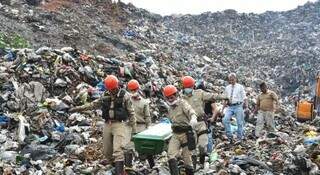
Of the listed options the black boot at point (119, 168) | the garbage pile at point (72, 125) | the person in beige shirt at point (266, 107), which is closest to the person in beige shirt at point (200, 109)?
the garbage pile at point (72, 125)

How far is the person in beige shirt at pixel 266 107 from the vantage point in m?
13.3

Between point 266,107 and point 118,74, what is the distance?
6144mm

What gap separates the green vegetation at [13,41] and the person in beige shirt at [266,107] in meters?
10.4

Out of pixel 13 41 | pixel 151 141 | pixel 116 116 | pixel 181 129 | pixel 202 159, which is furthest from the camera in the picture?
pixel 13 41

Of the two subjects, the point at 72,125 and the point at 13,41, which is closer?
the point at 72,125

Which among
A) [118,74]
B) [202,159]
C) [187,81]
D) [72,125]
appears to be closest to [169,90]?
[187,81]

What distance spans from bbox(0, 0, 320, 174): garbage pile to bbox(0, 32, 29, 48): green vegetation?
0.45m

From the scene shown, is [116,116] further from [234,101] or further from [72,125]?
[72,125]

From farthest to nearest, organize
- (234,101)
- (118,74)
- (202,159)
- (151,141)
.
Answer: (118,74)
(234,101)
(202,159)
(151,141)

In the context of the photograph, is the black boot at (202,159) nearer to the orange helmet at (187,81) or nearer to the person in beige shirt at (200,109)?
the person in beige shirt at (200,109)

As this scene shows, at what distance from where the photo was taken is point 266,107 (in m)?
13.4

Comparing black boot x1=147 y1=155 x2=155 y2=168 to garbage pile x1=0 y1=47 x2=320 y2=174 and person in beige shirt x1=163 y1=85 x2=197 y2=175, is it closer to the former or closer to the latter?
garbage pile x1=0 y1=47 x2=320 y2=174

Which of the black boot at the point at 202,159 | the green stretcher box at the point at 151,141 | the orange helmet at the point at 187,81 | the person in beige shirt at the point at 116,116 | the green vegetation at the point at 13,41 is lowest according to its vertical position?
the black boot at the point at 202,159

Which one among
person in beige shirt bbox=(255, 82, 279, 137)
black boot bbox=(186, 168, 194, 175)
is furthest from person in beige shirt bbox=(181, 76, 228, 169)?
person in beige shirt bbox=(255, 82, 279, 137)
